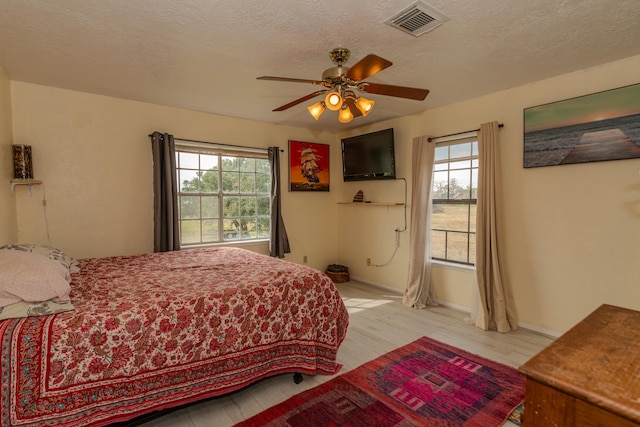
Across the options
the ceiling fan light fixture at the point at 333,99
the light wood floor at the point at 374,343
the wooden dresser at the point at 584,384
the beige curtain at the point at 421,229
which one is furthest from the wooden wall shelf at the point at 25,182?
the beige curtain at the point at 421,229

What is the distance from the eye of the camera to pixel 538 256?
10.2ft

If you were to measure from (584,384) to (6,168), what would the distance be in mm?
4001

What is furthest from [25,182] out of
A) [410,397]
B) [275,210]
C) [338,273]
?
[338,273]

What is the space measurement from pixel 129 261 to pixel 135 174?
1141 millimetres

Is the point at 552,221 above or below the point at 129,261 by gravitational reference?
above

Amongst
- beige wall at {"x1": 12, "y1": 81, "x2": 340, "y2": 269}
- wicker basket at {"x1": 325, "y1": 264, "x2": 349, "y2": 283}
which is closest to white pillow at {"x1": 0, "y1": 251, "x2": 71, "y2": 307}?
beige wall at {"x1": 12, "y1": 81, "x2": 340, "y2": 269}

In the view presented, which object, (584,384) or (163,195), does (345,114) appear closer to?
(584,384)

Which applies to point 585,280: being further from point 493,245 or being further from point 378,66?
point 378,66

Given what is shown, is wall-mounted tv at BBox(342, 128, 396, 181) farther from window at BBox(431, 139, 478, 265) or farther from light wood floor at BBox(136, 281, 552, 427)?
light wood floor at BBox(136, 281, 552, 427)

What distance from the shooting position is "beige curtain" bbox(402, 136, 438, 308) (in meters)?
3.86

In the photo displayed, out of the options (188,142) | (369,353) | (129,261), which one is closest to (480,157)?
(369,353)

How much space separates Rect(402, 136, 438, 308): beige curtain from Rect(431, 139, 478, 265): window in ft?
0.48

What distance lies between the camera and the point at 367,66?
1.84 metres

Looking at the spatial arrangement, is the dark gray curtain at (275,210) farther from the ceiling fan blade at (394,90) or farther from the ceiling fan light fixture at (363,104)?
the ceiling fan blade at (394,90)
